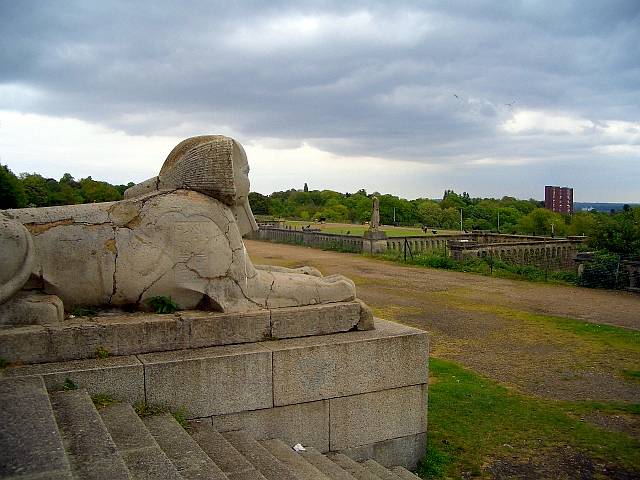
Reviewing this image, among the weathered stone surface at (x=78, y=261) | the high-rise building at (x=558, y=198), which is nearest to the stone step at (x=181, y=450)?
the weathered stone surface at (x=78, y=261)

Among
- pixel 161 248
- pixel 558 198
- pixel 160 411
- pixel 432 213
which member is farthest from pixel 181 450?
pixel 558 198

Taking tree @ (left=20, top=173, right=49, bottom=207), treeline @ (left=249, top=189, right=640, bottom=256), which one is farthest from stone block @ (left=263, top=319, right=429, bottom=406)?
tree @ (left=20, top=173, right=49, bottom=207)

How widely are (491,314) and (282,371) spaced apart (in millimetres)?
8328

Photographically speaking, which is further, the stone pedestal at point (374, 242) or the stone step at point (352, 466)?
the stone pedestal at point (374, 242)

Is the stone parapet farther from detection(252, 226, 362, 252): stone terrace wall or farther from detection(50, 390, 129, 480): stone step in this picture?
detection(252, 226, 362, 252): stone terrace wall

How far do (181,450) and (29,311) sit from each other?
160 cm

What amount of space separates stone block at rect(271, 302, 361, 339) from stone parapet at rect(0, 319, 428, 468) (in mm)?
82

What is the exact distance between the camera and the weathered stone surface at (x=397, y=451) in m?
4.95

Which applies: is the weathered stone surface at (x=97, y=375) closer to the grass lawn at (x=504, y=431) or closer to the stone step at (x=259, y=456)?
the stone step at (x=259, y=456)

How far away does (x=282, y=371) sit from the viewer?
4.54 metres

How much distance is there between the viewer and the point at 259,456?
3939mm

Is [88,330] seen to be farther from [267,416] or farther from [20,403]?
[267,416]

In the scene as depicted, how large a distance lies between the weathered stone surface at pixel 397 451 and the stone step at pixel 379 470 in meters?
0.10

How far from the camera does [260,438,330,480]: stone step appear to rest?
3.86 meters
